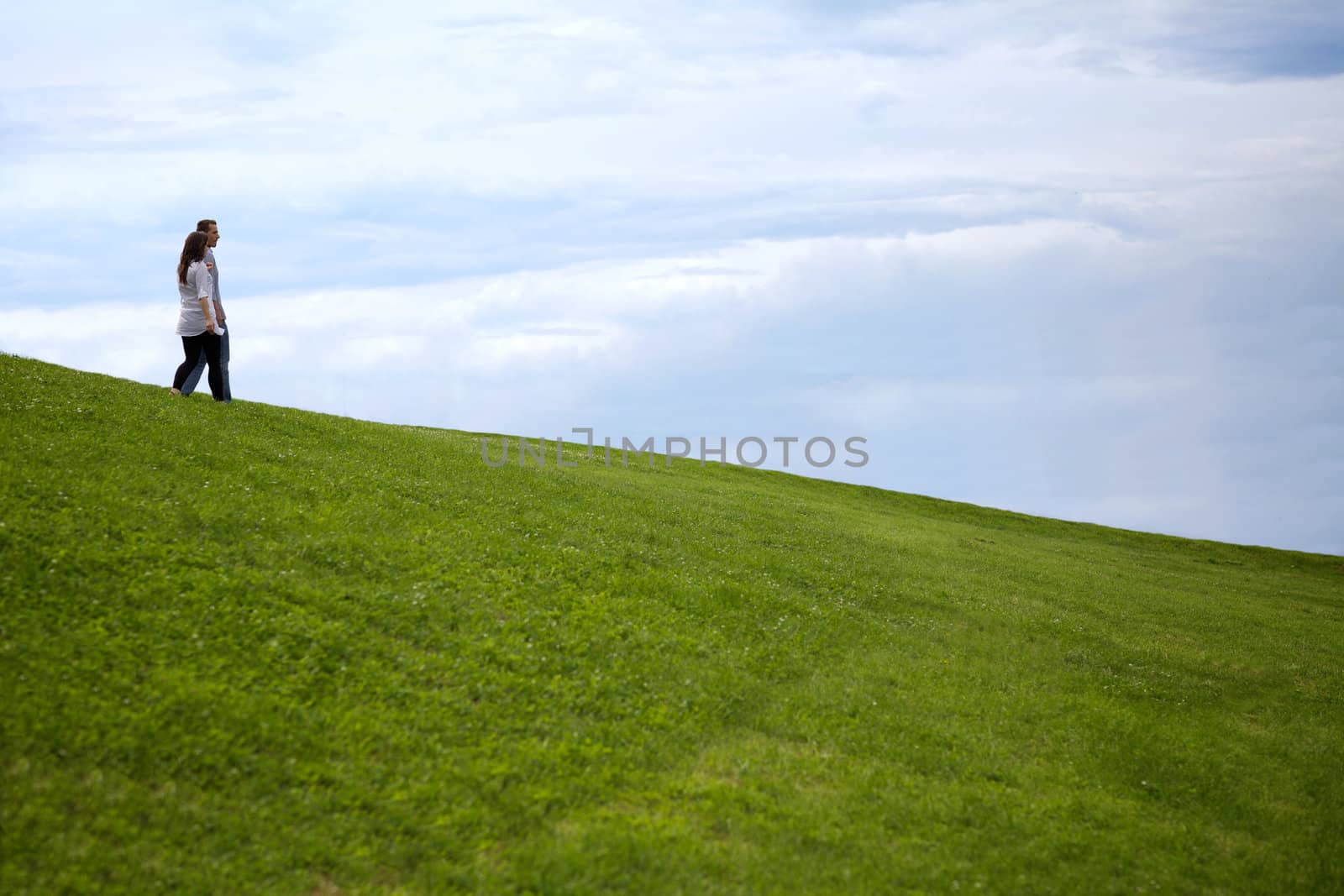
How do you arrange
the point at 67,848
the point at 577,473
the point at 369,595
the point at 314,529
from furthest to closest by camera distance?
the point at 577,473 < the point at 314,529 < the point at 369,595 < the point at 67,848

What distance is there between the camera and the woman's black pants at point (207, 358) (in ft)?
77.3

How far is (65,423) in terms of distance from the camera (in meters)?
18.7

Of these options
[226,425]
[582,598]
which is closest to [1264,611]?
[582,598]

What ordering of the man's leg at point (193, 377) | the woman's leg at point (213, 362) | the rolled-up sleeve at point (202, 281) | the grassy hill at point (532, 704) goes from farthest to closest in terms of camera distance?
the man's leg at point (193, 377) < the woman's leg at point (213, 362) < the rolled-up sleeve at point (202, 281) < the grassy hill at point (532, 704)

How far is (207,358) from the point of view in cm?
2381

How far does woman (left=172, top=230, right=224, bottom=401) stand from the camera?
22656 millimetres

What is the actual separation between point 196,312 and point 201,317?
0.54 feet

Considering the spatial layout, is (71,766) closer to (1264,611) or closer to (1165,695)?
(1165,695)

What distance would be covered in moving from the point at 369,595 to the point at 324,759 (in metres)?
4.16

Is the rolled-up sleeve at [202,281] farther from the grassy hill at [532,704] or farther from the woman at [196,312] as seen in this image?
the grassy hill at [532,704]

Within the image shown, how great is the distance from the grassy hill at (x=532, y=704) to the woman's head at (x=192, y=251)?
332 centimetres

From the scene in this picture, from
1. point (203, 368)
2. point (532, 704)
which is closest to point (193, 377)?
point (203, 368)

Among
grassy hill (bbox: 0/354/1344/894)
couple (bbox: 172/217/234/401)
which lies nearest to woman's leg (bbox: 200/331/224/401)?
couple (bbox: 172/217/234/401)

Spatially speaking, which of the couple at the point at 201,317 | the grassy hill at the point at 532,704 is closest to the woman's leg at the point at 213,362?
the couple at the point at 201,317
